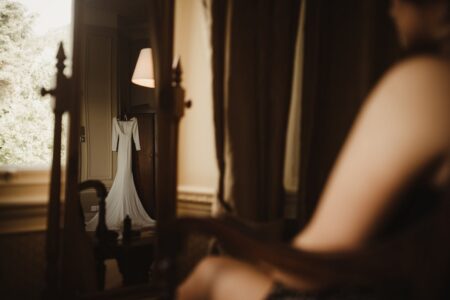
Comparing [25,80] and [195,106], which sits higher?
[25,80]

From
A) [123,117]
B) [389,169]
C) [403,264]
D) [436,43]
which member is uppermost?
[436,43]

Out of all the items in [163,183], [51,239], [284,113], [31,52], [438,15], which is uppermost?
[31,52]

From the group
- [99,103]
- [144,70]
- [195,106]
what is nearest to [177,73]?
[195,106]

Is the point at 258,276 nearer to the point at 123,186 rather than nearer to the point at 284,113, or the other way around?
the point at 284,113

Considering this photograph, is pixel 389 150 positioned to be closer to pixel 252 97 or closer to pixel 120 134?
pixel 252 97

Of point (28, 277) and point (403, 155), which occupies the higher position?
point (403, 155)

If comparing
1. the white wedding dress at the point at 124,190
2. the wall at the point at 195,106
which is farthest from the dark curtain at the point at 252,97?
the white wedding dress at the point at 124,190

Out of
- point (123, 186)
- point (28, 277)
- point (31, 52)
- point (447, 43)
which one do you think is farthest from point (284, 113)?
point (31, 52)

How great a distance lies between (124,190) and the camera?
5.31 feet

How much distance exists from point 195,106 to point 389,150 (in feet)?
3.57

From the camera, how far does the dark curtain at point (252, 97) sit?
118cm

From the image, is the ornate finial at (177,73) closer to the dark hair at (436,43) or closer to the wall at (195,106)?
the wall at (195,106)

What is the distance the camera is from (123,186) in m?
1.62

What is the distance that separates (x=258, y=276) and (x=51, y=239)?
75cm
